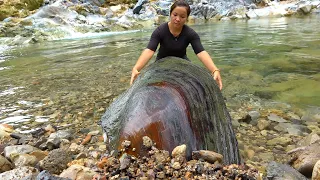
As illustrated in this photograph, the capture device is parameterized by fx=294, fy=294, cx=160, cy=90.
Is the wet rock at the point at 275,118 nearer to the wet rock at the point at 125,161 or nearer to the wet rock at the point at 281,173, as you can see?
the wet rock at the point at 281,173

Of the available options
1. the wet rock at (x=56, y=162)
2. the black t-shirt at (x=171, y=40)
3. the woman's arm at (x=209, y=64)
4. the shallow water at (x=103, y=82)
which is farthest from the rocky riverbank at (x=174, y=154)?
the black t-shirt at (x=171, y=40)

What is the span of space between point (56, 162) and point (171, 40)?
8.84 ft

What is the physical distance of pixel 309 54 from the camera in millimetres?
8867

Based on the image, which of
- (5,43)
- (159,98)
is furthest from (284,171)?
(5,43)

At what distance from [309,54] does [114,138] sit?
7.94m

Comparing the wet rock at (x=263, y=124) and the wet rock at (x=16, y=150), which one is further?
the wet rock at (x=263, y=124)

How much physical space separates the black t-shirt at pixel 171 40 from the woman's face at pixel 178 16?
0.28m

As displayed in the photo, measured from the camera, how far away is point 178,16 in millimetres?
4352

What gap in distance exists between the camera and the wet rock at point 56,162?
112 inches

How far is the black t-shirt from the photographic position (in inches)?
187

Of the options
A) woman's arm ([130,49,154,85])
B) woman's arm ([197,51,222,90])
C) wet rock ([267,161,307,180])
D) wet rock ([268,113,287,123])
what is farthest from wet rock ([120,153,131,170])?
wet rock ([268,113,287,123])

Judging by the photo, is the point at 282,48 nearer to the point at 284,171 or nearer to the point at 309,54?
the point at 309,54

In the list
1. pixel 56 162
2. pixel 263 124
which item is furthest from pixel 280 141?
pixel 56 162

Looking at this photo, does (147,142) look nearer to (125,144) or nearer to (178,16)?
(125,144)
